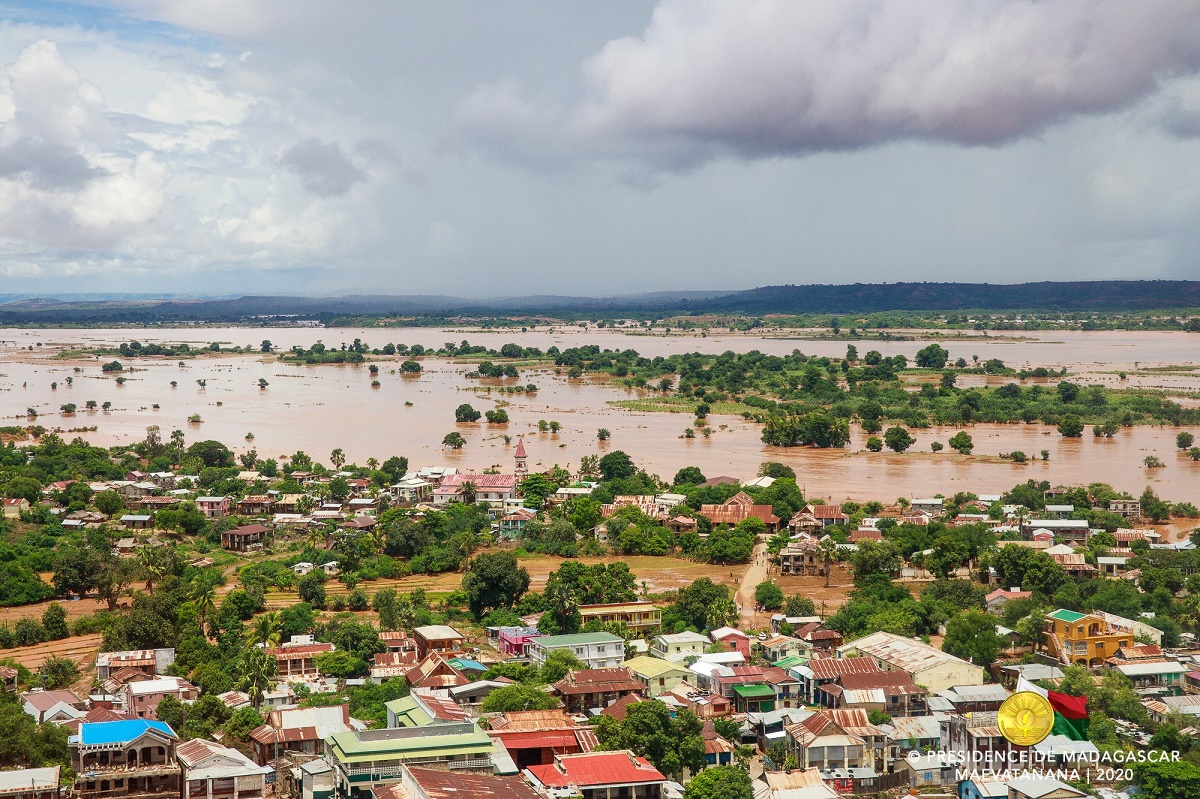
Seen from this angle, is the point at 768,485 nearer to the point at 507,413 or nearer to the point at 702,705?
the point at 702,705

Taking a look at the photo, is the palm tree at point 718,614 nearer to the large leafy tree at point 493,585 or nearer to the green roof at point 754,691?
the green roof at point 754,691

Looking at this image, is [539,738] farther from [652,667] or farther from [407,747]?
[652,667]

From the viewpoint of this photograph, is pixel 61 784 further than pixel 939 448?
No

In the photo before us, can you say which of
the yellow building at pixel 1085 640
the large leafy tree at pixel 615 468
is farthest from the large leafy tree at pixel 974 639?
the large leafy tree at pixel 615 468

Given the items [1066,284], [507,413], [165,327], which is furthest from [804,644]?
[1066,284]

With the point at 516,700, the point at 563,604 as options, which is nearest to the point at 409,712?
the point at 516,700
